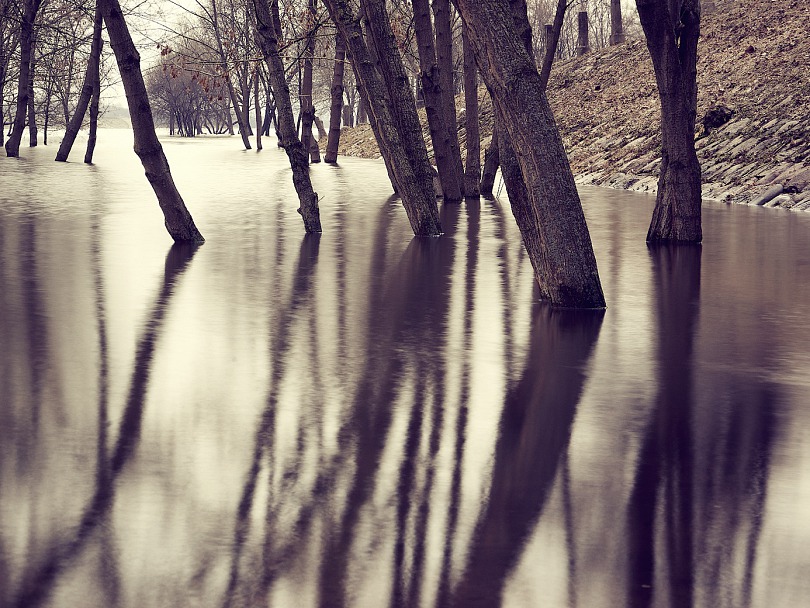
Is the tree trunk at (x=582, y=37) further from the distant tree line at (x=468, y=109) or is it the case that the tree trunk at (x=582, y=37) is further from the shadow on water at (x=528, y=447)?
the shadow on water at (x=528, y=447)

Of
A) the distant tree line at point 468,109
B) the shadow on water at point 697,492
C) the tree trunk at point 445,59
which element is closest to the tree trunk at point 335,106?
the tree trunk at point 445,59

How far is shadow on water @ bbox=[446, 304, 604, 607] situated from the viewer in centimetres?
477

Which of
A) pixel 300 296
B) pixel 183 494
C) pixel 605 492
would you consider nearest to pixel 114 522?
pixel 183 494

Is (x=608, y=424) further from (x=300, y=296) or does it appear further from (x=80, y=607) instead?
(x=300, y=296)

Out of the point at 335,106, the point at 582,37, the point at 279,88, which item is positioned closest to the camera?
the point at 279,88

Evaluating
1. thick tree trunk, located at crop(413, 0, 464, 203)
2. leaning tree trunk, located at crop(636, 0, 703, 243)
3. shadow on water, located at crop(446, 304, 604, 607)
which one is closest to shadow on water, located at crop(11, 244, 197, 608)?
shadow on water, located at crop(446, 304, 604, 607)

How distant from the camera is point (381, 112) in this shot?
59.3ft

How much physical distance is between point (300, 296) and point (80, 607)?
892 centimetres

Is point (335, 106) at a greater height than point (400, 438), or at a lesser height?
greater

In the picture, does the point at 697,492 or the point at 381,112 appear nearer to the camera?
the point at 697,492

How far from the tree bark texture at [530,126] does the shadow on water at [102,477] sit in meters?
3.75

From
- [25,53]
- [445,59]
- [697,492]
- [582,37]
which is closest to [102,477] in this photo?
[697,492]

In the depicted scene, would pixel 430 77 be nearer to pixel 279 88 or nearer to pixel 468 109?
pixel 468 109

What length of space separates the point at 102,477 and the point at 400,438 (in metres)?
1.75
